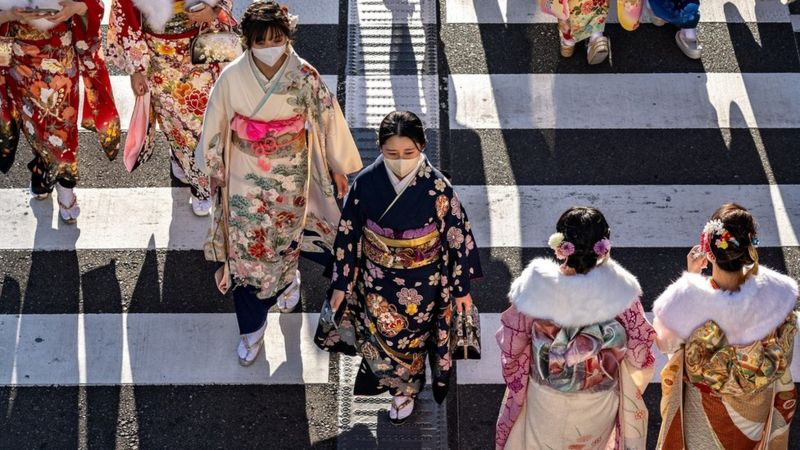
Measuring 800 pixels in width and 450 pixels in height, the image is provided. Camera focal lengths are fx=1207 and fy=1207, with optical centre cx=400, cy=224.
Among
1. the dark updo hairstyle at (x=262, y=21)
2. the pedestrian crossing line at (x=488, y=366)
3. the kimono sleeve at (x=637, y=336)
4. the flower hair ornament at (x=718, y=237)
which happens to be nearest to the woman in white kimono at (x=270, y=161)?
the dark updo hairstyle at (x=262, y=21)

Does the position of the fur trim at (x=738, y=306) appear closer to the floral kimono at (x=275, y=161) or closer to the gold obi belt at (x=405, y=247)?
the gold obi belt at (x=405, y=247)

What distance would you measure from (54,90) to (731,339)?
12.6 ft

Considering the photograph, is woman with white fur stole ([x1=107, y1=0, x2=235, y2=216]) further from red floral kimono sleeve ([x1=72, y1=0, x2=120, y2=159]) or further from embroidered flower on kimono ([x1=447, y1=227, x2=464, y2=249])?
embroidered flower on kimono ([x1=447, y1=227, x2=464, y2=249])

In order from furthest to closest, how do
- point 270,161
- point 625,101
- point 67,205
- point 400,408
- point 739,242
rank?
point 625,101
point 67,205
point 400,408
point 270,161
point 739,242

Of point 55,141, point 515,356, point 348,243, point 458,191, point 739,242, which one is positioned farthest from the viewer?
point 458,191

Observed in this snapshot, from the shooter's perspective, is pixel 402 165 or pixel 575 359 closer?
pixel 575 359

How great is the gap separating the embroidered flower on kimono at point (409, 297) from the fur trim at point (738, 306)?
3.81ft

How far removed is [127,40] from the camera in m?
6.41

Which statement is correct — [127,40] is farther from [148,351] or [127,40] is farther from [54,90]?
[148,351]

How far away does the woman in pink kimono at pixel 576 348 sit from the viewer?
475 centimetres

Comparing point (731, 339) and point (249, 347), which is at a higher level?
point (731, 339)

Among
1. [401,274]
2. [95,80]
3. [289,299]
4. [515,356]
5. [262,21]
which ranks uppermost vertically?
[262,21]

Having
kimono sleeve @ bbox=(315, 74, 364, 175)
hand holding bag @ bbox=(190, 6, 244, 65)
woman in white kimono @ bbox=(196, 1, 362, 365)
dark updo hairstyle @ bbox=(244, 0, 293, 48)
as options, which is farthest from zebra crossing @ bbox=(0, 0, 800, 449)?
dark updo hairstyle @ bbox=(244, 0, 293, 48)

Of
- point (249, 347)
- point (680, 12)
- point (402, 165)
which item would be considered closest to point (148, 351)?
point (249, 347)
